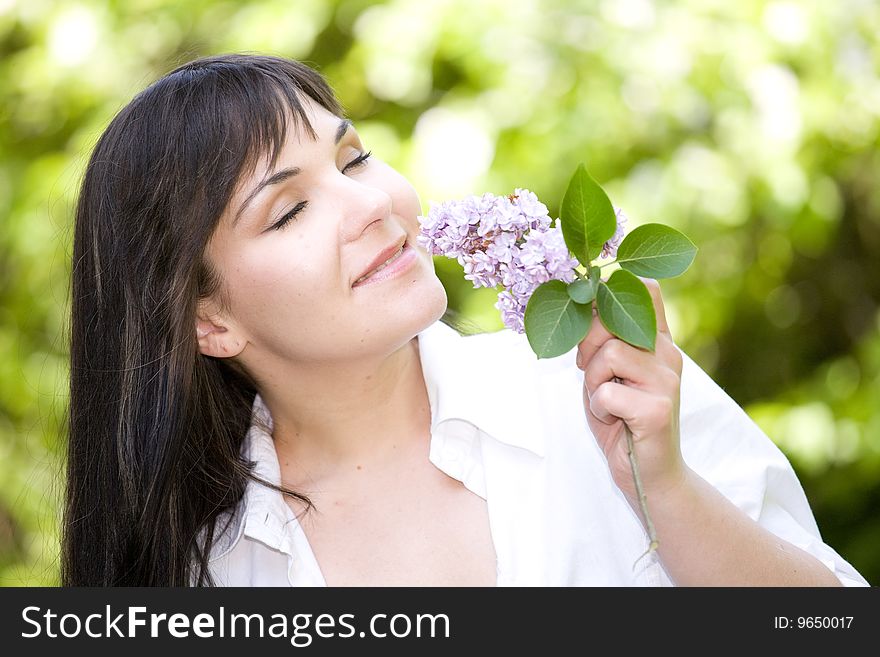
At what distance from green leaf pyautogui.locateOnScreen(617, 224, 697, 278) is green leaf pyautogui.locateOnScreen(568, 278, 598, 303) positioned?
53 millimetres

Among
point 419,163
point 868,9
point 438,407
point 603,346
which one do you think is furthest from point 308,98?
point 868,9

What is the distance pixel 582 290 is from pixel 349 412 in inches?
27.3

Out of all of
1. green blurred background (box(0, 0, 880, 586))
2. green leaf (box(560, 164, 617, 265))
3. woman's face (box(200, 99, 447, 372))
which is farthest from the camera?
green blurred background (box(0, 0, 880, 586))

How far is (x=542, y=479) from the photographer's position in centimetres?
171

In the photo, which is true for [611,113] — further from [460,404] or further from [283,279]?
[283,279]

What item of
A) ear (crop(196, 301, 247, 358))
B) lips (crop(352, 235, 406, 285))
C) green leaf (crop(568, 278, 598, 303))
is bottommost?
green leaf (crop(568, 278, 598, 303))

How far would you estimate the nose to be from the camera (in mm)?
1580

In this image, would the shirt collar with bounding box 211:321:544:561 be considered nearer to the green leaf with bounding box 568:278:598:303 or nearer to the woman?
the woman

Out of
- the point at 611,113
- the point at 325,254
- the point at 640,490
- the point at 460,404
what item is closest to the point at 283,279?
the point at 325,254

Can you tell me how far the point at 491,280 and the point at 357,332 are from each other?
0.34 m

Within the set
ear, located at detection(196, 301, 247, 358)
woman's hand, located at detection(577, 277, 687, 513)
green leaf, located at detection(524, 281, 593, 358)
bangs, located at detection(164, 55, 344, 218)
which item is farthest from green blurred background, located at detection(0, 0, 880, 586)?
green leaf, located at detection(524, 281, 593, 358)

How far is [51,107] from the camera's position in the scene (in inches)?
132

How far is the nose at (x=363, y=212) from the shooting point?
1580 millimetres

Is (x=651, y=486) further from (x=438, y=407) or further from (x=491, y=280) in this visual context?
(x=438, y=407)
